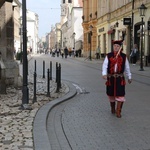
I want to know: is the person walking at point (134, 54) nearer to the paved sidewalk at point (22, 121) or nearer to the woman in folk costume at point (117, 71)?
the paved sidewalk at point (22, 121)

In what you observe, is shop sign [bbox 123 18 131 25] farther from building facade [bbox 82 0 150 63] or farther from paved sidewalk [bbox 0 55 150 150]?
paved sidewalk [bbox 0 55 150 150]

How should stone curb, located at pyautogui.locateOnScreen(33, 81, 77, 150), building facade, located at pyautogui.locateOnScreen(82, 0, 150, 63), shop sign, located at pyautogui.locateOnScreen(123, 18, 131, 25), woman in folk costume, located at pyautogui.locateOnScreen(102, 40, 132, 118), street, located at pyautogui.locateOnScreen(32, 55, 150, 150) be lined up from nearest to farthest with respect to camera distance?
stone curb, located at pyautogui.locateOnScreen(33, 81, 77, 150)
street, located at pyautogui.locateOnScreen(32, 55, 150, 150)
woman in folk costume, located at pyautogui.locateOnScreen(102, 40, 132, 118)
building facade, located at pyautogui.locateOnScreen(82, 0, 150, 63)
shop sign, located at pyautogui.locateOnScreen(123, 18, 131, 25)

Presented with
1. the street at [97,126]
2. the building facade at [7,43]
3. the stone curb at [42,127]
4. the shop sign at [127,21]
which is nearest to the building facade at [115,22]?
the shop sign at [127,21]

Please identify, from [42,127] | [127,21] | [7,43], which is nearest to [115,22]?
[127,21]

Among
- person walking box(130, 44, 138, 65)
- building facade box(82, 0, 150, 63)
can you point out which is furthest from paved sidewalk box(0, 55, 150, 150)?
person walking box(130, 44, 138, 65)

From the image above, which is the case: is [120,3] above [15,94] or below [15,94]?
above

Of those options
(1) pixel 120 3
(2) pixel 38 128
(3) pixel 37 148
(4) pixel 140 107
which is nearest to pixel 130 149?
(3) pixel 37 148

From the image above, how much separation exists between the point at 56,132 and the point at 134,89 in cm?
818

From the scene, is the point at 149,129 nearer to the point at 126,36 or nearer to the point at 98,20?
the point at 126,36

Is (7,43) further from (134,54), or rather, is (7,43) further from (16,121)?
(134,54)

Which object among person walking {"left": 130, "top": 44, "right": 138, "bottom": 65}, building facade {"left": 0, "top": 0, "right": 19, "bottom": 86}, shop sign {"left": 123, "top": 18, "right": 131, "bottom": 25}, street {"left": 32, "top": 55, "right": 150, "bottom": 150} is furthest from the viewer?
shop sign {"left": 123, "top": 18, "right": 131, "bottom": 25}

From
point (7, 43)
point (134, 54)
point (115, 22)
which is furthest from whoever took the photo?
point (115, 22)

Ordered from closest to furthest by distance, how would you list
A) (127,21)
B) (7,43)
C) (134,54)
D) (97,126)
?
(97,126) < (7,43) < (134,54) < (127,21)

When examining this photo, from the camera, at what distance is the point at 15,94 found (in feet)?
40.0
